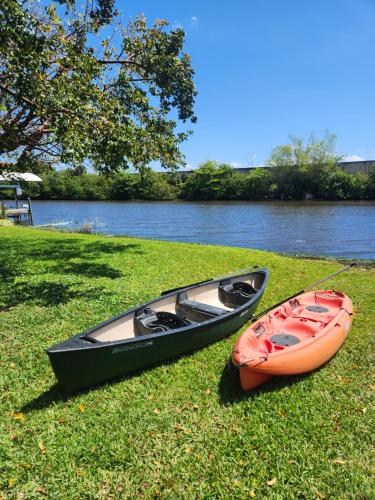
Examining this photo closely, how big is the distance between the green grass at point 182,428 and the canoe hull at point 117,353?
0.22 metres

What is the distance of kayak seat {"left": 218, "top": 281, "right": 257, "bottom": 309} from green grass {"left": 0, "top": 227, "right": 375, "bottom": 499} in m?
1.10

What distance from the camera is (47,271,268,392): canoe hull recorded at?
459cm

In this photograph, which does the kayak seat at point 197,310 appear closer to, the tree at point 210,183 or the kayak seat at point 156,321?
the kayak seat at point 156,321

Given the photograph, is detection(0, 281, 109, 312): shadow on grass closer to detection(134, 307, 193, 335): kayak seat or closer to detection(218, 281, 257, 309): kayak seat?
detection(134, 307, 193, 335): kayak seat

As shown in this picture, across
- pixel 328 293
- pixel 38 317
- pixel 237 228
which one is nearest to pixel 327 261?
pixel 328 293

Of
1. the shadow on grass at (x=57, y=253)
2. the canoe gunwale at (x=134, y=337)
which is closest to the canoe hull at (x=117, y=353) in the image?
the canoe gunwale at (x=134, y=337)

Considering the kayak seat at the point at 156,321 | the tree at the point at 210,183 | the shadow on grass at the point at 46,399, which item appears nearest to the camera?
the shadow on grass at the point at 46,399

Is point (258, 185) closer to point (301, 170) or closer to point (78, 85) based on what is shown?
point (301, 170)

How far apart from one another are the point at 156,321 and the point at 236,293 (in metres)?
2.26

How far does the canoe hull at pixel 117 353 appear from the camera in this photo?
4590 millimetres

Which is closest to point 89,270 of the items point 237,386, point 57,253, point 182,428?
point 57,253

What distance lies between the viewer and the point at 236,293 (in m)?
7.91

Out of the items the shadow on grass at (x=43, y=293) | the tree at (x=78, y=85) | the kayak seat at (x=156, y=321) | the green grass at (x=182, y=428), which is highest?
the tree at (x=78, y=85)

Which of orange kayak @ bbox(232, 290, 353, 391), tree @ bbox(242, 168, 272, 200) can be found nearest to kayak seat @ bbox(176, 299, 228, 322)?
orange kayak @ bbox(232, 290, 353, 391)
